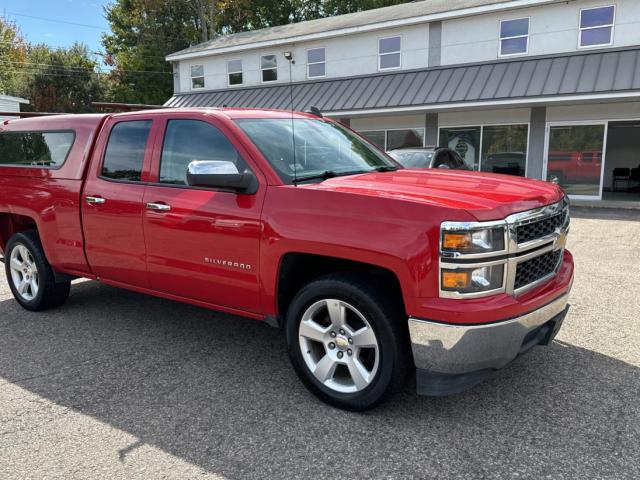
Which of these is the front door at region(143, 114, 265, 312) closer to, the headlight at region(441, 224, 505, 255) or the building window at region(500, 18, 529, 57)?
the headlight at region(441, 224, 505, 255)

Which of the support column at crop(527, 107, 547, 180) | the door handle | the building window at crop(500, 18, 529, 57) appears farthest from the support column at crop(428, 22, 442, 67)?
the door handle

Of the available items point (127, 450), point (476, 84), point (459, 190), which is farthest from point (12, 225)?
point (476, 84)

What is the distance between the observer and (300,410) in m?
3.28

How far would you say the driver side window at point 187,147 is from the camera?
377 centimetres

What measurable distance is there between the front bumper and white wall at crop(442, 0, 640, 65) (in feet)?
50.0

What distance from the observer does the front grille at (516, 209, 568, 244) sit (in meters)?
2.95

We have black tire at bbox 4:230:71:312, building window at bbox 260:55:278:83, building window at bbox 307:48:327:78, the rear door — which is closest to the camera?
the rear door

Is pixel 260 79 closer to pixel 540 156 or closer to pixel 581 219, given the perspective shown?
pixel 540 156

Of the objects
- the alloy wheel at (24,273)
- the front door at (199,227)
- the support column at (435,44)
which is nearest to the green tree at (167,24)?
the support column at (435,44)

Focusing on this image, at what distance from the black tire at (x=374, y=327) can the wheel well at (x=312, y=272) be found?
65 mm

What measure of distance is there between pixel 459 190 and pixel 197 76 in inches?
928

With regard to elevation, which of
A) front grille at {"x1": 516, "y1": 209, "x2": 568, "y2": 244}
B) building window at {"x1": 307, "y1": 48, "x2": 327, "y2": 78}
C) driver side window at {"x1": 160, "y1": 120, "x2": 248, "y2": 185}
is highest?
building window at {"x1": 307, "y1": 48, "x2": 327, "y2": 78}

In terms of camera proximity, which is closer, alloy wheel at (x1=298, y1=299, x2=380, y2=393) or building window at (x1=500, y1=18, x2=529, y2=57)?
alloy wheel at (x1=298, y1=299, x2=380, y2=393)

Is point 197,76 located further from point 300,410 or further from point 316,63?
point 300,410
